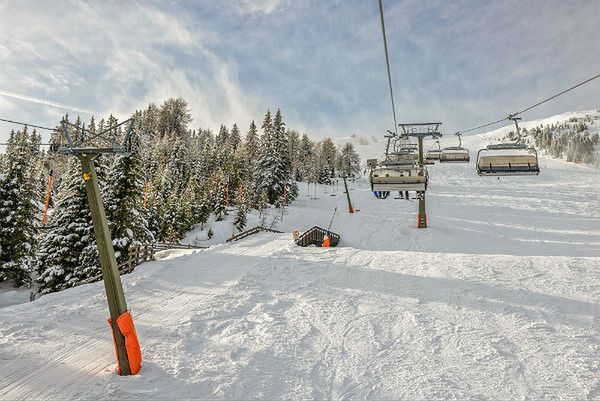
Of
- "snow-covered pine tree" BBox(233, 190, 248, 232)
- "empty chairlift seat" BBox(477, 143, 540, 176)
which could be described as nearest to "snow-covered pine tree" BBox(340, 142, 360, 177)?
"snow-covered pine tree" BBox(233, 190, 248, 232)

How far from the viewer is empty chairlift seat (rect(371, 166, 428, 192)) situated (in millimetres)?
19047

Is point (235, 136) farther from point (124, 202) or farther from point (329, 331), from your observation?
point (329, 331)

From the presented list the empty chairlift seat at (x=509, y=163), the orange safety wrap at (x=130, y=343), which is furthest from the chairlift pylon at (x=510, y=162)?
the orange safety wrap at (x=130, y=343)

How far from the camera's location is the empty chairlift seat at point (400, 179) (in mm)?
19047

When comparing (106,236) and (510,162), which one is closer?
(106,236)

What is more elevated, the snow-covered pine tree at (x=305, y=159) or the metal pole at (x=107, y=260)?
the snow-covered pine tree at (x=305, y=159)

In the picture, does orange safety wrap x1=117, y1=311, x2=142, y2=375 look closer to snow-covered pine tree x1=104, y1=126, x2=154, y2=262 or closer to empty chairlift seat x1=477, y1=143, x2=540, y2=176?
empty chairlift seat x1=477, y1=143, x2=540, y2=176

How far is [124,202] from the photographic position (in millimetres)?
23828

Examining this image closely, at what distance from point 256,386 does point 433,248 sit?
73.8 feet

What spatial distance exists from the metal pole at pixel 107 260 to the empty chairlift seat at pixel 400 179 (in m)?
14.9

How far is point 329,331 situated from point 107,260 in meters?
5.40

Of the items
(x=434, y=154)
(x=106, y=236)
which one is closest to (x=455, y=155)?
(x=434, y=154)

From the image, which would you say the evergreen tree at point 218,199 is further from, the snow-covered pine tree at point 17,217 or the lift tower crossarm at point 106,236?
the lift tower crossarm at point 106,236

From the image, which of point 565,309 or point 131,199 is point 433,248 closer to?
point 565,309
